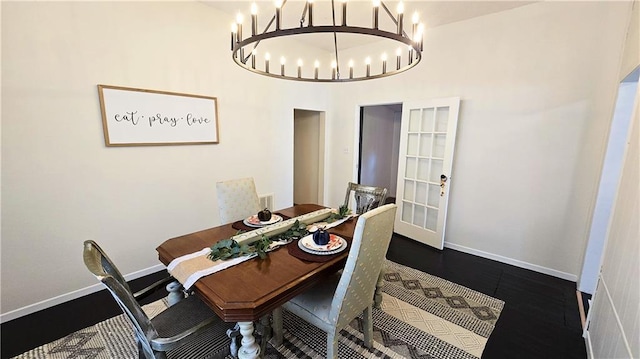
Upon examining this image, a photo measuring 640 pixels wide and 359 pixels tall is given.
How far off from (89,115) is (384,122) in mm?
4889

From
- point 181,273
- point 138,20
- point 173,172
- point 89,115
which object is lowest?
point 181,273

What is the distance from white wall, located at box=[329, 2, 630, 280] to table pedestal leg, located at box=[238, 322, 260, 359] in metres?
3.01

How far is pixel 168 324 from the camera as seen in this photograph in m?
1.39

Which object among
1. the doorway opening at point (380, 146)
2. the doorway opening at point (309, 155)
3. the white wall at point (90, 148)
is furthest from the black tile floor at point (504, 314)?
the doorway opening at point (380, 146)

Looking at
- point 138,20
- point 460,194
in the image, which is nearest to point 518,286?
point 460,194

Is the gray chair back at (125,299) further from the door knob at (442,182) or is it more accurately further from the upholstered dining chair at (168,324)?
the door knob at (442,182)

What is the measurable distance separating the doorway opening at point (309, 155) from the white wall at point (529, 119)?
1.92 meters

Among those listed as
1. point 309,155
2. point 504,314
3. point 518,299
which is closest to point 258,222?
point 504,314

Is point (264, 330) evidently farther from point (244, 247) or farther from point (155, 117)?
point (155, 117)

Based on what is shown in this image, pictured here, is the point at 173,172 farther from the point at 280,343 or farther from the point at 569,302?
the point at 569,302

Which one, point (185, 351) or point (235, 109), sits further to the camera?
point (235, 109)

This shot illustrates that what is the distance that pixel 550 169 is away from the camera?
2748 millimetres

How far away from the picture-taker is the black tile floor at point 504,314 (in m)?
1.86

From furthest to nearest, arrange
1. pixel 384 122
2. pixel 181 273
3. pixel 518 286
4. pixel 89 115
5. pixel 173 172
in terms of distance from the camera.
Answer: pixel 384 122
pixel 173 172
pixel 518 286
pixel 89 115
pixel 181 273
